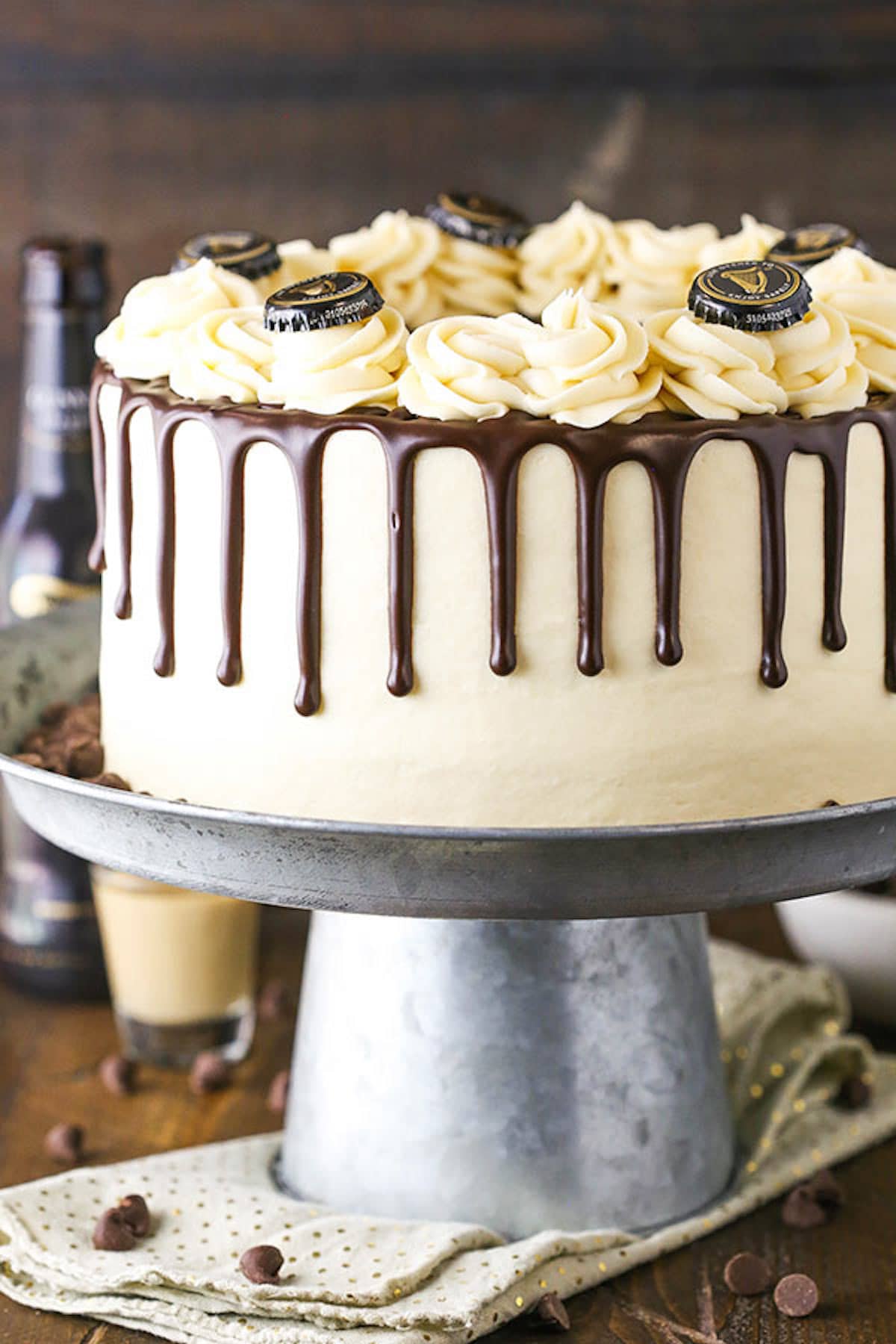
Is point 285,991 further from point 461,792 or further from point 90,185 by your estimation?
point 90,185

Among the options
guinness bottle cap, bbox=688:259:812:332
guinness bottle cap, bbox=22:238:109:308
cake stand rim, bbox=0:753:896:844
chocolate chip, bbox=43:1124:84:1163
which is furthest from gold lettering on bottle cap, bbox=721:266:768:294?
chocolate chip, bbox=43:1124:84:1163

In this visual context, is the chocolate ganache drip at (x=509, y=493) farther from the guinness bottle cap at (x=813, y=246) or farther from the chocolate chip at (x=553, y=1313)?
the chocolate chip at (x=553, y=1313)

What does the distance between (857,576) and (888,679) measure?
0.28 feet

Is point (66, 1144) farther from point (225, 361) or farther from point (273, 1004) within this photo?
point (225, 361)

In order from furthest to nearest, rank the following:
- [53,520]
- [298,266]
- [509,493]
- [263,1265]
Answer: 1. [53,520]
2. [298,266]
3. [263,1265]
4. [509,493]

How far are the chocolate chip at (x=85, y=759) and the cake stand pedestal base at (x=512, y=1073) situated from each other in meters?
0.23

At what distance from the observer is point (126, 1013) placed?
195cm

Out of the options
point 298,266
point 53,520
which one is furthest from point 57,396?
point 298,266

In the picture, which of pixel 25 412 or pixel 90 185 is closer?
pixel 25 412

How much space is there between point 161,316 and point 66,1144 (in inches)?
29.5

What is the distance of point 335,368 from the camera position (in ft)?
4.21

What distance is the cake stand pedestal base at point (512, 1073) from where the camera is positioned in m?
1.49

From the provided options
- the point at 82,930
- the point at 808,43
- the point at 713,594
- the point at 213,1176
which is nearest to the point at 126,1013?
the point at 82,930

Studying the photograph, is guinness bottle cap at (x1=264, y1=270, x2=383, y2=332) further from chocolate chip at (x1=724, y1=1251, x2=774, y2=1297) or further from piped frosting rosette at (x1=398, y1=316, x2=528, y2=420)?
chocolate chip at (x1=724, y1=1251, x2=774, y2=1297)
